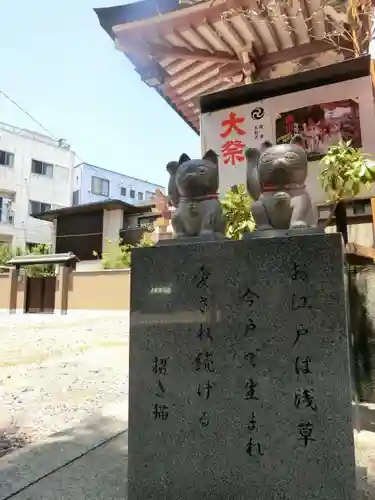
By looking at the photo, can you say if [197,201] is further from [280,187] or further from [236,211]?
[236,211]

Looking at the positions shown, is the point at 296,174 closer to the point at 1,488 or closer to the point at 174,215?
the point at 174,215

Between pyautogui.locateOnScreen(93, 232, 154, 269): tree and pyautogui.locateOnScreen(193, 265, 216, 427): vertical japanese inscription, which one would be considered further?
pyautogui.locateOnScreen(93, 232, 154, 269): tree

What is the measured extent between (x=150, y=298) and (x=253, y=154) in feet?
3.46

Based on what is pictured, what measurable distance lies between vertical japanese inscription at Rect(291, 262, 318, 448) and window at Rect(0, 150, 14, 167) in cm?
2835

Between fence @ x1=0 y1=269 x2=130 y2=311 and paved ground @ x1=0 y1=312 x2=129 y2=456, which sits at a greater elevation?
fence @ x1=0 y1=269 x2=130 y2=311

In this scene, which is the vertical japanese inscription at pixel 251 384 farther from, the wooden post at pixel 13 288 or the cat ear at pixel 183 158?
the wooden post at pixel 13 288

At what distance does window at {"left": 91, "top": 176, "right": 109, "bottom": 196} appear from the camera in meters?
32.2

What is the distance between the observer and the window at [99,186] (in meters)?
32.2

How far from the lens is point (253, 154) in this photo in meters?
2.48

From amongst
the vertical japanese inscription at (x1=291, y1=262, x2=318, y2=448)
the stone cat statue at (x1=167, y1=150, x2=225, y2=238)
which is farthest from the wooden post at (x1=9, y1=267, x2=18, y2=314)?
the vertical japanese inscription at (x1=291, y1=262, x2=318, y2=448)

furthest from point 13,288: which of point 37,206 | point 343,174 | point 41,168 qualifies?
point 343,174

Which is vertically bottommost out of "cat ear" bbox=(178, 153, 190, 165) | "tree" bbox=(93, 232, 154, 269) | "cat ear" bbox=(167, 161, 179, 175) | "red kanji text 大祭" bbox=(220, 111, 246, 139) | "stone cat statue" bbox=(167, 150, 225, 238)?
"stone cat statue" bbox=(167, 150, 225, 238)

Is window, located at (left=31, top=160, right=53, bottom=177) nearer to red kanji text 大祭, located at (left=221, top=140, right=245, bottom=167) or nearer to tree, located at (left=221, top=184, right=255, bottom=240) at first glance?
red kanji text 大祭, located at (left=221, top=140, right=245, bottom=167)

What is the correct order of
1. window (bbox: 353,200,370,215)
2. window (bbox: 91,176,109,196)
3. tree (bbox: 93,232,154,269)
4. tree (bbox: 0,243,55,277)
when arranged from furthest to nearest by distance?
window (bbox: 91,176,109,196)
tree (bbox: 0,243,55,277)
tree (bbox: 93,232,154,269)
window (bbox: 353,200,370,215)
